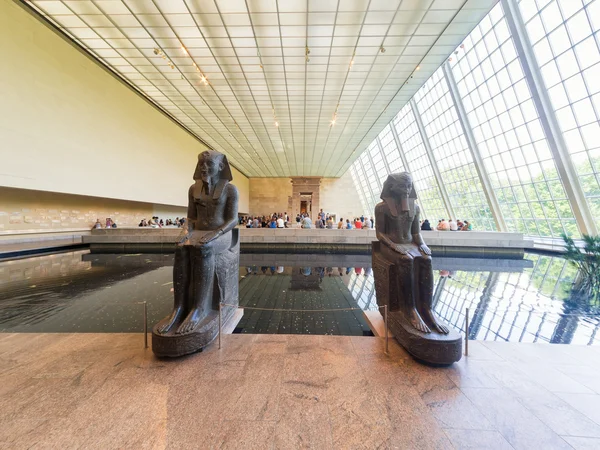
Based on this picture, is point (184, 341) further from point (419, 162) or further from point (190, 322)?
point (419, 162)

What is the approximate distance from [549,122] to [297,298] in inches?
448

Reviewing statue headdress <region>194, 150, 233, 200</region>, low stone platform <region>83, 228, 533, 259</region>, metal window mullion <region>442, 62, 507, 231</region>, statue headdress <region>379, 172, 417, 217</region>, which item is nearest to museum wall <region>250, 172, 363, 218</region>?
metal window mullion <region>442, 62, 507, 231</region>

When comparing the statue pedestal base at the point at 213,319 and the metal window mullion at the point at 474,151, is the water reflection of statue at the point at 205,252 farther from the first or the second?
the metal window mullion at the point at 474,151

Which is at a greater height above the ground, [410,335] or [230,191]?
[230,191]

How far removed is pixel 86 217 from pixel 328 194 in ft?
79.4

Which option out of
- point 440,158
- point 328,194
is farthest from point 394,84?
point 328,194

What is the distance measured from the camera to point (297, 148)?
1894 centimetres

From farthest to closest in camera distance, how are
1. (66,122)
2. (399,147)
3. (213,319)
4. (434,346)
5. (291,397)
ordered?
(399,147)
(66,122)
(213,319)
(434,346)
(291,397)

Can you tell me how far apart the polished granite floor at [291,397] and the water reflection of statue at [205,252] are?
429mm

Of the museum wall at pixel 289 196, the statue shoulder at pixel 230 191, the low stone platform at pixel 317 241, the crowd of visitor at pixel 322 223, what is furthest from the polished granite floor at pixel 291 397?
the museum wall at pixel 289 196

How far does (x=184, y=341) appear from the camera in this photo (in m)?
2.27

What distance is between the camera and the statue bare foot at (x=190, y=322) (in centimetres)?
231

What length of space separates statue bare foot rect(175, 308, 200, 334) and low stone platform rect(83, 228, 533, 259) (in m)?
7.54

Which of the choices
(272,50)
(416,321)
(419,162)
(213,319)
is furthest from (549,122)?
(213,319)
